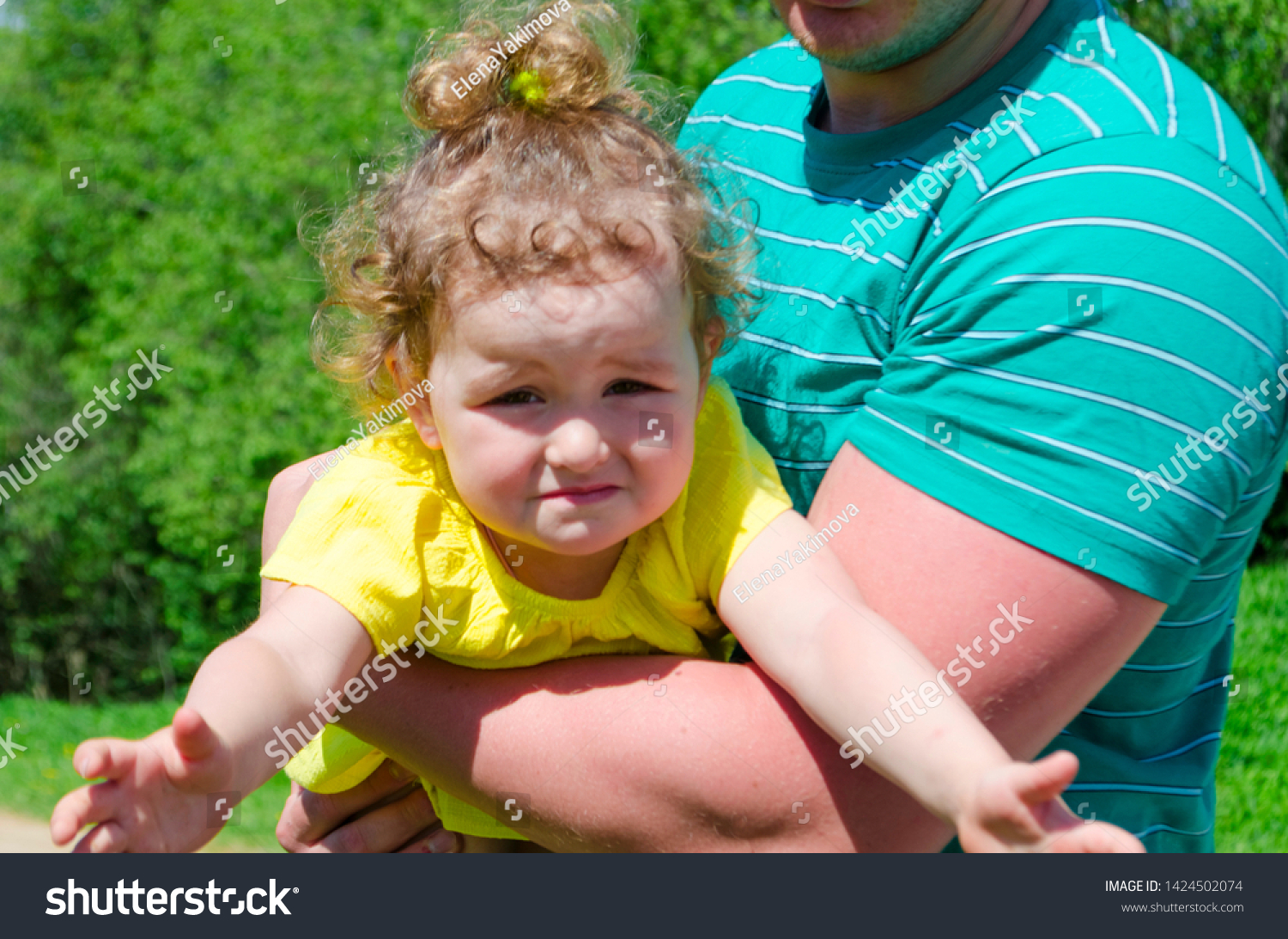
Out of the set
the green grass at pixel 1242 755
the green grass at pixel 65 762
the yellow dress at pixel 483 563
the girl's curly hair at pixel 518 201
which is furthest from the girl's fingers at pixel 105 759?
the green grass at pixel 65 762

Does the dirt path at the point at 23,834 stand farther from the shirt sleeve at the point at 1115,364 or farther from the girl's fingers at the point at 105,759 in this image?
the shirt sleeve at the point at 1115,364

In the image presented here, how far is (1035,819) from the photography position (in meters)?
1.20

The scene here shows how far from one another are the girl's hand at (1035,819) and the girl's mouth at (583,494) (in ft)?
2.21

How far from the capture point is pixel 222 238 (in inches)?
592

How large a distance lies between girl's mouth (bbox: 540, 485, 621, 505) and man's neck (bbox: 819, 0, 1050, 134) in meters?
0.80

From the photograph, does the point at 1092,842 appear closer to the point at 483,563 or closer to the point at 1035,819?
the point at 1035,819

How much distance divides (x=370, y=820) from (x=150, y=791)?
88cm

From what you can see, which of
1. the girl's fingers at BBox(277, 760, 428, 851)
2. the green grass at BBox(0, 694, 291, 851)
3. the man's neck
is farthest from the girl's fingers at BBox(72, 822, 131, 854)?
the green grass at BBox(0, 694, 291, 851)

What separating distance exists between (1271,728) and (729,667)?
4716mm

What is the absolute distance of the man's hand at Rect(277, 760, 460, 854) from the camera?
2.13 metres

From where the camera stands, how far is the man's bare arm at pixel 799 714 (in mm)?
1581

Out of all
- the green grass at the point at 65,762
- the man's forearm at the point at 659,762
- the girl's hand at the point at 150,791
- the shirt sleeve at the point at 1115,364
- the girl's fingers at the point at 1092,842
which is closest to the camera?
the girl's fingers at the point at 1092,842

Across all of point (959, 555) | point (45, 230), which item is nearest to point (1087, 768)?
point (959, 555)
